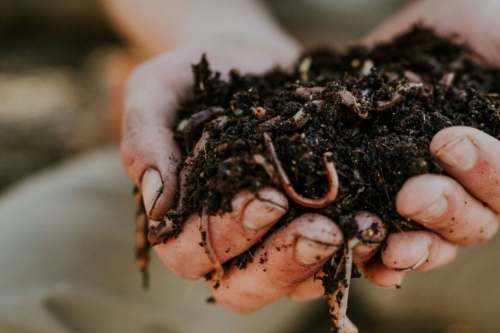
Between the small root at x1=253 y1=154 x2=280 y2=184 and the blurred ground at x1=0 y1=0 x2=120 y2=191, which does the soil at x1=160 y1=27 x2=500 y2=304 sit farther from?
the blurred ground at x1=0 y1=0 x2=120 y2=191

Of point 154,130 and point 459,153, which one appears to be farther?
point 154,130

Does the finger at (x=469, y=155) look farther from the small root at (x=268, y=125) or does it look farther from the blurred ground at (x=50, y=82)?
the blurred ground at (x=50, y=82)

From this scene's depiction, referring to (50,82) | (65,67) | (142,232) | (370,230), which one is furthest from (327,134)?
(65,67)

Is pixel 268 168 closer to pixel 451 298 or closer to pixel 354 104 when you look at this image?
pixel 354 104

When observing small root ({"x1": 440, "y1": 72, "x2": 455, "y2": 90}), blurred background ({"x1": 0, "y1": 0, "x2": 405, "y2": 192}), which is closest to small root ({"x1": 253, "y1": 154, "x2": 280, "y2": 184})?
small root ({"x1": 440, "y1": 72, "x2": 455, "y2": 90})

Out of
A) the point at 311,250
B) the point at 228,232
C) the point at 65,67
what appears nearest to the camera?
the point at 311,250

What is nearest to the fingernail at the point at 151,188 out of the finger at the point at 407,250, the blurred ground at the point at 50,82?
the finger at the point at 407,250

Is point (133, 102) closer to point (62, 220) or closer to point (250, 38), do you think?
point (62, 220)
